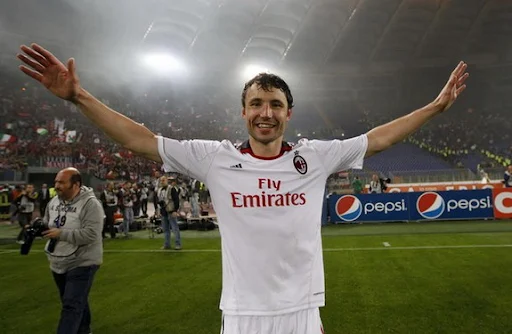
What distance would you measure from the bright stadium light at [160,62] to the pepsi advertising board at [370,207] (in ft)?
71.8

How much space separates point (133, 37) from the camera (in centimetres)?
2409

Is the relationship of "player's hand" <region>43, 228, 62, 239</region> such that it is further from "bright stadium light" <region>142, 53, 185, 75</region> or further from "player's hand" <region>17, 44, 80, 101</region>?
"bright stadium light" <region>142, 53, 185, 75</region>

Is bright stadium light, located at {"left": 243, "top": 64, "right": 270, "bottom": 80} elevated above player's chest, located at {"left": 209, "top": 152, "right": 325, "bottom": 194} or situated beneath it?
elevated above

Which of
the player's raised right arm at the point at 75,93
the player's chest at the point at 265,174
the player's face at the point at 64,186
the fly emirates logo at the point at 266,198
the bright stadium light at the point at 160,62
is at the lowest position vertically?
the fly emirates logo at the point at 266,198

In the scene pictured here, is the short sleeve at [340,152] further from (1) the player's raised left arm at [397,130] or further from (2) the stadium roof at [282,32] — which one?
(2) the stadium roof at [282,32]

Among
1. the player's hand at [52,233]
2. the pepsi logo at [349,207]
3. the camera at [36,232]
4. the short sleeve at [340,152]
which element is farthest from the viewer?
the pepsi logo at [349,207]

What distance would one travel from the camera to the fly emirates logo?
6.76 feet

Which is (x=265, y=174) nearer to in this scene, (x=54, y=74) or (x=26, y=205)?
(x=54, y=74)

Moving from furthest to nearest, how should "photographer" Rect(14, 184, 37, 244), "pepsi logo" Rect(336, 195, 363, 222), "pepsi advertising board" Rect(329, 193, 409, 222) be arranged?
1. "pepsi logo" Rect(336, 195, 363, 222)
2. "pepsi advertising board" Rect(329, 193, 409, 222)
3. "photographer" Rect(14, 184, 37, 244)

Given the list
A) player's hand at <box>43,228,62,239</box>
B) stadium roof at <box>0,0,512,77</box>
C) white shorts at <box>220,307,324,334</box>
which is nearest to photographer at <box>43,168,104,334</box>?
player's hand at <box>43,228,62,239</box>

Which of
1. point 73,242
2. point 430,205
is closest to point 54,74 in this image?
point 73,242

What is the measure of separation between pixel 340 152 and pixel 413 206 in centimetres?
1338

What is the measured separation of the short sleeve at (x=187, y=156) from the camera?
7.19ft

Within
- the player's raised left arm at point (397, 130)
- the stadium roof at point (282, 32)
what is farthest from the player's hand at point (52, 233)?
the stadium roof at point (282, 32)
